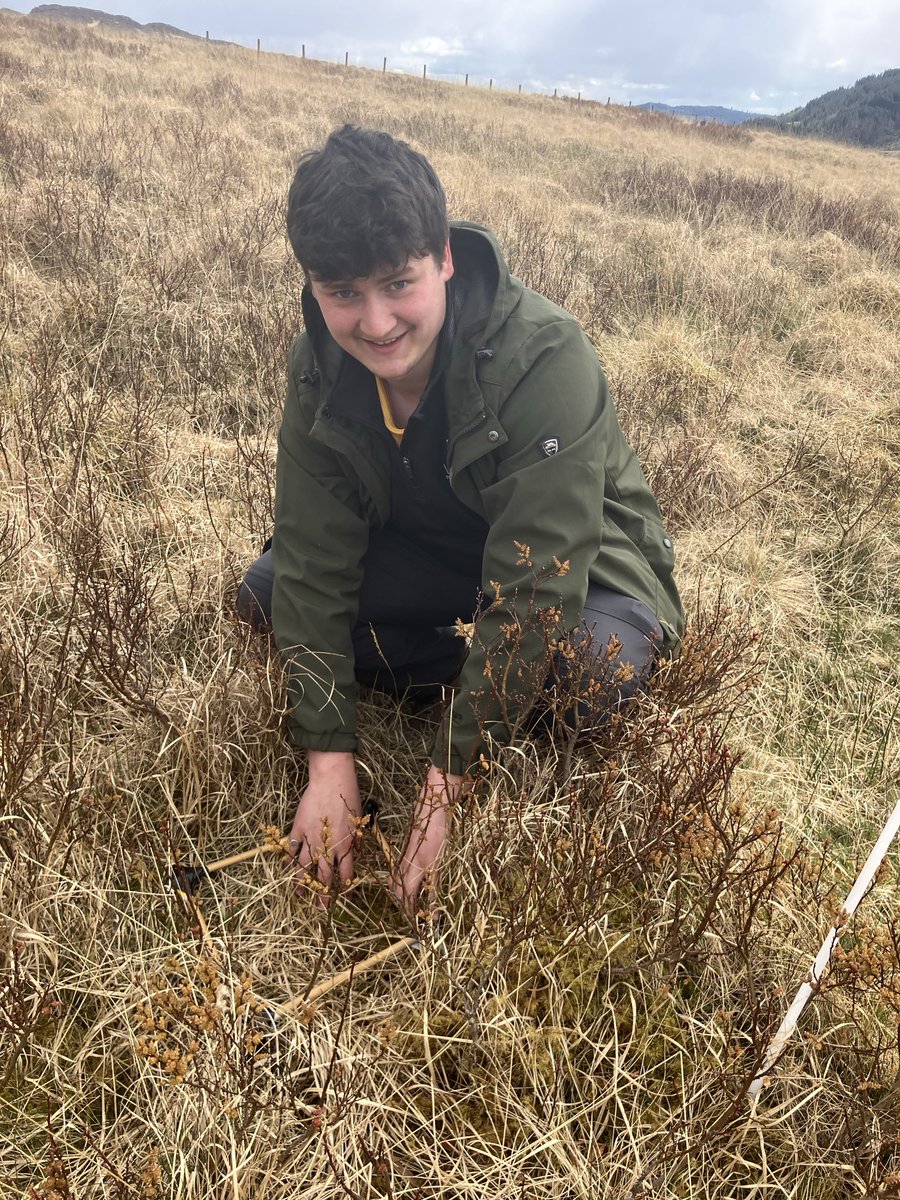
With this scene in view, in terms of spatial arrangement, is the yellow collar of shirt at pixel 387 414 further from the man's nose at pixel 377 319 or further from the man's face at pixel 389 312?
the man's nose at pixel 377 319

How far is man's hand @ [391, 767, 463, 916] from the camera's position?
1884 millimetres

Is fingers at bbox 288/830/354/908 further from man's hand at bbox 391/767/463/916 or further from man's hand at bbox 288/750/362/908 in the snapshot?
man's hand at bbox 391/767/463/916

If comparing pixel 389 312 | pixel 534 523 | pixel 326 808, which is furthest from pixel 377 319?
pixel 326 808

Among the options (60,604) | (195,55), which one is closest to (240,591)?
(60,604)

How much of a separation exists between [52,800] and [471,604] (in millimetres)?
1343

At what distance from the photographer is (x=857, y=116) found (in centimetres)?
5172

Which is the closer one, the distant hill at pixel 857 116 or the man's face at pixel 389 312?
the man's face at pixel 389 312

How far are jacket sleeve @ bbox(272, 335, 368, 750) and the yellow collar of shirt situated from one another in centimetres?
18

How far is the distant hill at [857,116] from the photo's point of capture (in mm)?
42750

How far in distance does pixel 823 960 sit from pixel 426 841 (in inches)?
35.2

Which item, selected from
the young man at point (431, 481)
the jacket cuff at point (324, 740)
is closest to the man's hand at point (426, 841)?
the young man at point (431, 481)

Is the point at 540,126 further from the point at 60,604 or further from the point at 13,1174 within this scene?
the point at 13,1174

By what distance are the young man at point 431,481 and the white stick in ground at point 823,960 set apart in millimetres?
614

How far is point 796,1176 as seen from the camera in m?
1.62
